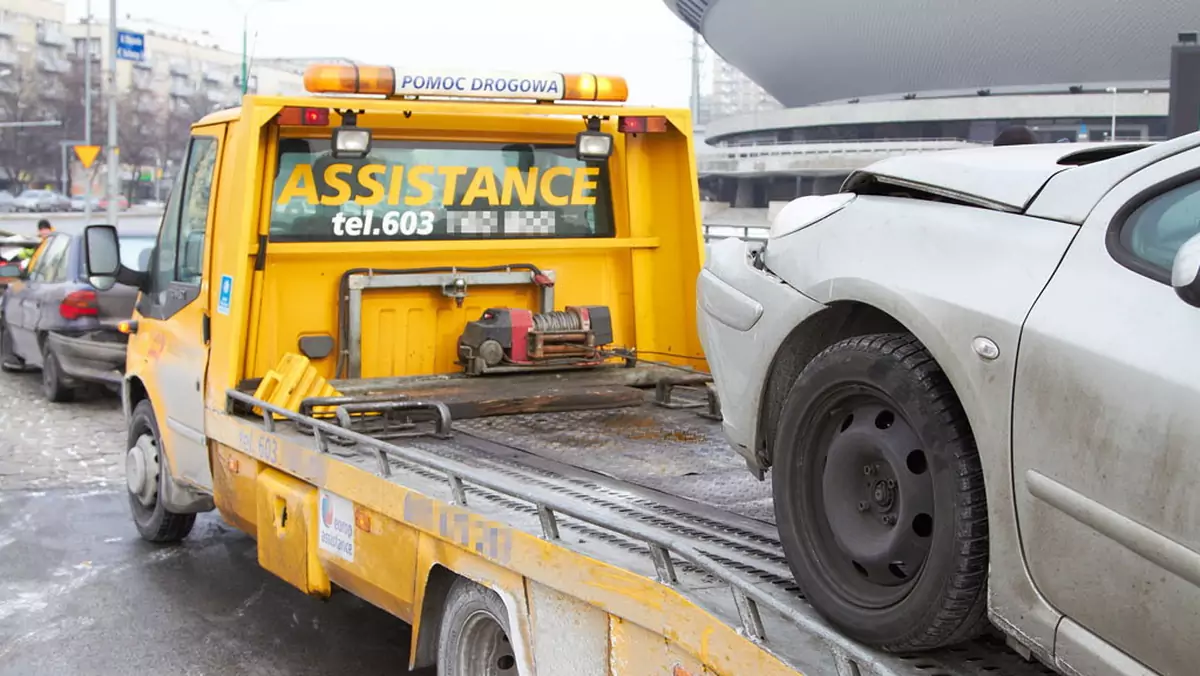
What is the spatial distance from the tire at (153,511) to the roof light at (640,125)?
2.99m

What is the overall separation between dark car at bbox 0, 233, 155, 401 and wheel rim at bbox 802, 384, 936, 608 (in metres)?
10.6

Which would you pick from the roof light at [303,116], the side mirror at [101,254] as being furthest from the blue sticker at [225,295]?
the side mirror at [101,254]

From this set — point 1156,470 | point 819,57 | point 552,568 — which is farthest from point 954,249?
point 819,57

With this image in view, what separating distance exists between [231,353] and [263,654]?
1377 millimetres

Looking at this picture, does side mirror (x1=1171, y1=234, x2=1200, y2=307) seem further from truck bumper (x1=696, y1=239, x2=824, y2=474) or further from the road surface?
the road surface

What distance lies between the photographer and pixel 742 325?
3.86m

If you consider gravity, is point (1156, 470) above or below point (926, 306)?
below

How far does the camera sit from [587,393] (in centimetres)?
661

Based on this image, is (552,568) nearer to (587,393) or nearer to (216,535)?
(587,393)

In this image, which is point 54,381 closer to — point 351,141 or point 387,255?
point 387,255

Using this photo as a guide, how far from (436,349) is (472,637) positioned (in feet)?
8.95

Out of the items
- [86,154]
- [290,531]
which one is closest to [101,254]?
[290,531]

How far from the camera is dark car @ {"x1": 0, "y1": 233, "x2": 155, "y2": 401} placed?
43.0ft

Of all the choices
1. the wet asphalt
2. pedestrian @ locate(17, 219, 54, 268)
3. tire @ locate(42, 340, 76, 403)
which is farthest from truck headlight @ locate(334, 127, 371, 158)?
pedestrian @ locate(17, 219, 54, 268)
